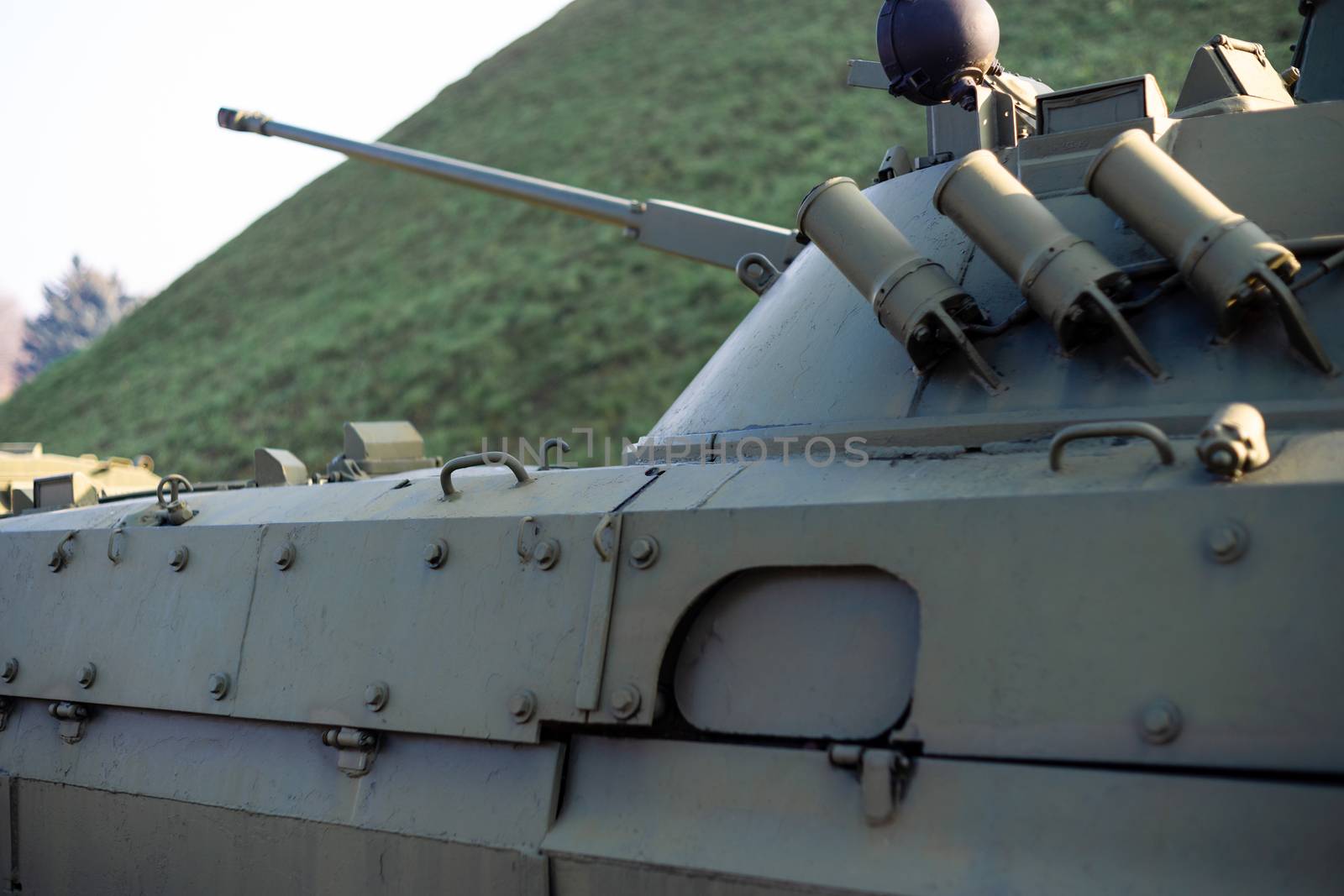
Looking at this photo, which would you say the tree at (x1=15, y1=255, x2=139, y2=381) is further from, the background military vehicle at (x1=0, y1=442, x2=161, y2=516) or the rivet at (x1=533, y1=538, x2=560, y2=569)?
the rivet at (x1=533, y1=538, x2=560, y2=569)

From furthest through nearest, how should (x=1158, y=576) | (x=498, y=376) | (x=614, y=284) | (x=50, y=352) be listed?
(x=50, y=352) < (x=614, y=284) < (x=498, y=376) < (x=1158, y=576)

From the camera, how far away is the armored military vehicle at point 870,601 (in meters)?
2.84

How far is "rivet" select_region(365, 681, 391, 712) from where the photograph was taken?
13.1ft

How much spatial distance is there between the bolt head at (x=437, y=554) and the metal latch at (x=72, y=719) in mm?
1597

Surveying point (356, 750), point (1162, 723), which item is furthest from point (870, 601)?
point (356, 750)

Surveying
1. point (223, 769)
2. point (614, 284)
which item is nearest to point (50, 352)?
point (614, 284)

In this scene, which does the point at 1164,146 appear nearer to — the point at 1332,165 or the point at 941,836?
the point at 1332,165

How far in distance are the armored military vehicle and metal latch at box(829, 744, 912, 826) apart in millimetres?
12

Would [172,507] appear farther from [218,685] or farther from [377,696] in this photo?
[377,696]

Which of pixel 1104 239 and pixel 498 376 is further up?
pixel 498 376

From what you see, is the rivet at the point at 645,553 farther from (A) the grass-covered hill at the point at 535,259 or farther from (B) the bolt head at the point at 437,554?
(A) the grass-covered hill at the point at 535,259

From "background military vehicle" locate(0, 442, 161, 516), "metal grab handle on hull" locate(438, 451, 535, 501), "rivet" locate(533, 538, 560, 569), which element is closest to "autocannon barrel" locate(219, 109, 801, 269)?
"background military vehicle" locate(0, 442, 161, 516)

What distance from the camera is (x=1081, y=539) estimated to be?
299 centimetres

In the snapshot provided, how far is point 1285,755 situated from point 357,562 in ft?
8.41
